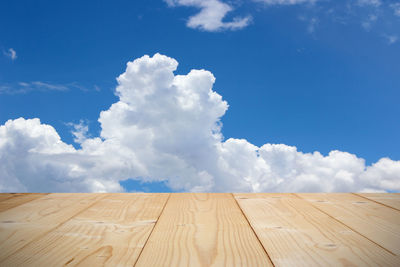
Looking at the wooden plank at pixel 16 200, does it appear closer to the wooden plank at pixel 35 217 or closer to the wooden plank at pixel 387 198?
the wooden plank at pixel 35 217

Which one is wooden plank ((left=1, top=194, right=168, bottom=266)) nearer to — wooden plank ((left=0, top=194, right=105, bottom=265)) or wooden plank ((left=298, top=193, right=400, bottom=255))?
wooden plank ((left=0, top=194, right=105, bottom=265))

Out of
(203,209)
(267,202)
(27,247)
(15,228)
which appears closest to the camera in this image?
(27,247)

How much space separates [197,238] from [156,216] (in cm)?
37

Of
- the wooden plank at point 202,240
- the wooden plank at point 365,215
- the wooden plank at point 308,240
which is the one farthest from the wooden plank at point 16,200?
the wooden plank at point 365,215

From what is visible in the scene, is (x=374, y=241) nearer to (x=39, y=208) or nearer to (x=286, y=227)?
(x=286, y=227)

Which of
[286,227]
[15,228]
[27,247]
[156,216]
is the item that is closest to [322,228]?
[286,227]

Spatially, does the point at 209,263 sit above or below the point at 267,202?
below

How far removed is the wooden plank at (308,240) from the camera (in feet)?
3.14

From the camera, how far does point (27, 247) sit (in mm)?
1053

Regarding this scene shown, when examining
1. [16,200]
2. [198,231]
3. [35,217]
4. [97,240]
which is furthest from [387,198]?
[16,200]

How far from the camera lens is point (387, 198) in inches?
80.9

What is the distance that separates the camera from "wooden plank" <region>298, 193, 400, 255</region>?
1197 millimetres

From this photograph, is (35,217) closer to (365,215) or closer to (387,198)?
(365,215)

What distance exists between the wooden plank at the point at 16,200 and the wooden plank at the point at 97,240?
48 cm
